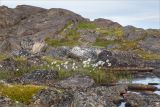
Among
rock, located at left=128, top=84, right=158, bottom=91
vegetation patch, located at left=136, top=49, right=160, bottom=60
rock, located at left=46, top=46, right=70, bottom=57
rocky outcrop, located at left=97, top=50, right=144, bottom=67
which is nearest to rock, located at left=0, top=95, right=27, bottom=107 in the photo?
rock, located at left=128, top=84, right=158, bottom=91

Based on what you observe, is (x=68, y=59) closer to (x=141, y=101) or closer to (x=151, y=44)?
(x=141, y=101)

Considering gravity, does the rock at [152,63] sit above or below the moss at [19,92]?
below

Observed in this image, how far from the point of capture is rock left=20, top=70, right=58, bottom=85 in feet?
181

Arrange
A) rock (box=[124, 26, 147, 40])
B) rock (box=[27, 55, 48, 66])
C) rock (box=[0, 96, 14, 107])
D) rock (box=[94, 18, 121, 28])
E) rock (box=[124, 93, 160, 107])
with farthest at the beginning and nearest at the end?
rock (box=[94, 18, 121, 28]) < rock (box=[124, 26, 147, 40]) < rock (box=[27, 55, 48, 66]) < rock (box=[124, 93, 160, 107]) < rock (box=[0, 96, 14, 107])

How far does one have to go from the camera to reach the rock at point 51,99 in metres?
29.9

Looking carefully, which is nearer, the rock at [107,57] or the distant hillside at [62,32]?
the rock at [107,57]

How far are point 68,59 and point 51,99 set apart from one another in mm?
42975

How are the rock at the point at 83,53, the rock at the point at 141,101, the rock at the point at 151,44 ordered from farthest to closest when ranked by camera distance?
the rock at the point at 151,44, the rock at the point at 83,53, the rock at the point at 141,101

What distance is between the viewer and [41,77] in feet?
185

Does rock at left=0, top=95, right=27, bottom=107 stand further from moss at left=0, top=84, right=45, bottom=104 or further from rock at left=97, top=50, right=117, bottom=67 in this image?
rock at left=97, top=50, right=117, bottom=67

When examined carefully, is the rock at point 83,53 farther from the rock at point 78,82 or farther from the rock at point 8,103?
the rock at point 8,103

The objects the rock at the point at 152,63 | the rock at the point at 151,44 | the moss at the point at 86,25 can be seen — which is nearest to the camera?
the rock at the point at 152,63

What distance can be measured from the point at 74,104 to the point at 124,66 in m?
51.0

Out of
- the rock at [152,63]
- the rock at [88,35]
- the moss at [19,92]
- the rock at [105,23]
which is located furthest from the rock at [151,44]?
the moss at [19,92]
